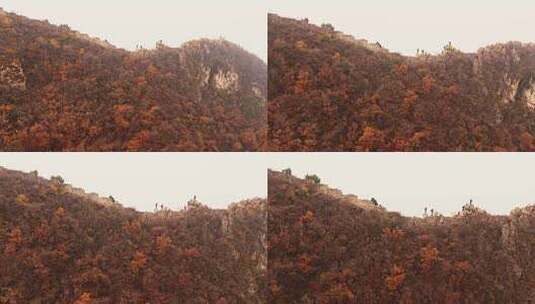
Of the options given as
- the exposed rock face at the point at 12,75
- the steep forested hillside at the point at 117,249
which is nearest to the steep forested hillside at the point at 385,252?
the steep forested hillside at the point at 117,249

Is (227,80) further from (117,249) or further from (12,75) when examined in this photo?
(12,75)

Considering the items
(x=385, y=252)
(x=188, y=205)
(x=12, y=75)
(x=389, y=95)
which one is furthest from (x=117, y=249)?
(x=389, y=95)

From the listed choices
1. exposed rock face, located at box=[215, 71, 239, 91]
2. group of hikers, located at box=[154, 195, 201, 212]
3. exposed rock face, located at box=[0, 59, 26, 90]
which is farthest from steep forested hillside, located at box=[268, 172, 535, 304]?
exposed rock face, located at box=[0, 59, 26, 90]

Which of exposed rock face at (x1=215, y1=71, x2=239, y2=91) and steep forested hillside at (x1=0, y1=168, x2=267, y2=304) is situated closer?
steep forested hillside at (x1=0, y1=168, x2=267, y2=304)

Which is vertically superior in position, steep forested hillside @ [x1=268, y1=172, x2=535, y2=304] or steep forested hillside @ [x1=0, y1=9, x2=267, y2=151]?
steep forested hillside @ [x1=0, y1=9, x2=267, y2=151]

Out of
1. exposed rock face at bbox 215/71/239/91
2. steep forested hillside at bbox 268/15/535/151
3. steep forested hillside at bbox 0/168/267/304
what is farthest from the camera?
exposed rock face at bbox 215/71/239/91

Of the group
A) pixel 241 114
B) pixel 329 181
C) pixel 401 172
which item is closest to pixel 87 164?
pixel 241 114

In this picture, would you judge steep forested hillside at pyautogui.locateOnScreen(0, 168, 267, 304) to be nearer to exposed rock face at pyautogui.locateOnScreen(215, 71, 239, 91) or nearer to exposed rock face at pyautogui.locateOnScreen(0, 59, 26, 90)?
exposed rock face at pyautogui.locateOnScreen(0, 59, 26, 90)
